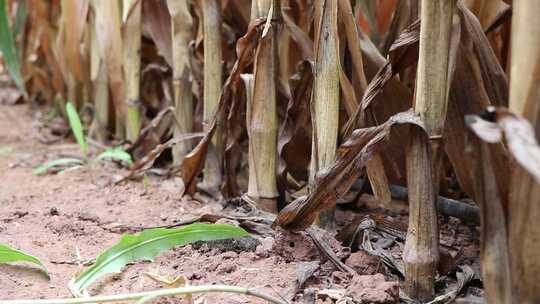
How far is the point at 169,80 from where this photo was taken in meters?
1.77

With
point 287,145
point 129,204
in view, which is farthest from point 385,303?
point 129,204

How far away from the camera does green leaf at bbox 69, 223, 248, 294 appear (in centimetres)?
97

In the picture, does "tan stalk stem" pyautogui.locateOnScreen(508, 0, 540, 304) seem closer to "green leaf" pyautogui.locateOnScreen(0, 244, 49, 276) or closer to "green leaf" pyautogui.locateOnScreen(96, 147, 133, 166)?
"green leaf" pyautogui.locateOnScreen(0, 244, 49, 276)

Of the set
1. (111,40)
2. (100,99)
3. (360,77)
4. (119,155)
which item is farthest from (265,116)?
(100,99)

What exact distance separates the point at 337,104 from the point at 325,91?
3cm

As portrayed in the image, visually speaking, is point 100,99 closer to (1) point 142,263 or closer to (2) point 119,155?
(2) point 119,155

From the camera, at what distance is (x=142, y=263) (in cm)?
104

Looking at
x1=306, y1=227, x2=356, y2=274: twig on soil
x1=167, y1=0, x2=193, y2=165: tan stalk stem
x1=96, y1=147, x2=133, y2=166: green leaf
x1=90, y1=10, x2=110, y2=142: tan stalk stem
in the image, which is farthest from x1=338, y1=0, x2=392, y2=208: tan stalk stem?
x1=90, y1=10, x2=110, y2=142: tan stalk stem

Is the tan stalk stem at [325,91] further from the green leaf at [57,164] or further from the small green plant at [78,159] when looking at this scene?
the green leaf at [57,164]

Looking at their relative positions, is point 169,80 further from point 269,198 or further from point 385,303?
point 385,303

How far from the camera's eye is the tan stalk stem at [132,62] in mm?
1632

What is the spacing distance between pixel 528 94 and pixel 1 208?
99cm

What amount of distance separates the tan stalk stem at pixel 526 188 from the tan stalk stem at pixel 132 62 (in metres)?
1.07

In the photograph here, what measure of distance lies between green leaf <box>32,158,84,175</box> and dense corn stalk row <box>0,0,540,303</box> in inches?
5.6
